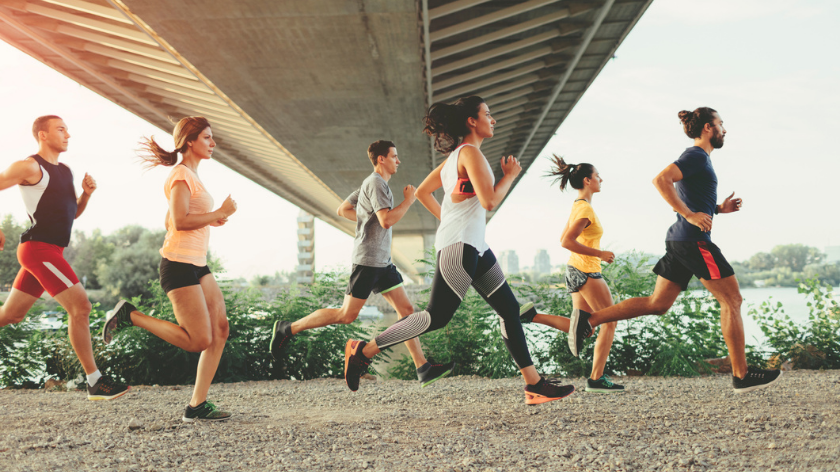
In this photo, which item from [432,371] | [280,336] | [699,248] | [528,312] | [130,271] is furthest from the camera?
[130,271]

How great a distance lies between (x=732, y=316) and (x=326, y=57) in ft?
40.5

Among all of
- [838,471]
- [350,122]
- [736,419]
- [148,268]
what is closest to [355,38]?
[350,122]

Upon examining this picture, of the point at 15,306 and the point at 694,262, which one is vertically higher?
the point at 694,262

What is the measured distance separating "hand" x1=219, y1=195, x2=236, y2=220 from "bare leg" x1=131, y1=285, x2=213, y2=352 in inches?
19.3

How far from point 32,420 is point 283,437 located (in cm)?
198

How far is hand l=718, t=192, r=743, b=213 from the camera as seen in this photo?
4418 millimetres

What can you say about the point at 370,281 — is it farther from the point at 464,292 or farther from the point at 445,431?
the point at 445,431

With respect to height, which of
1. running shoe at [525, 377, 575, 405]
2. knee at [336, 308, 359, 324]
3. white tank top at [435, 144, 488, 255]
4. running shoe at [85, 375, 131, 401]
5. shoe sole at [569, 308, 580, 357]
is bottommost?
running shoe at [85, 375, 131, 401]

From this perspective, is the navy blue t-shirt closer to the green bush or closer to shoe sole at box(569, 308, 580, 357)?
shoe sole at box(569, 308, 580, 357)

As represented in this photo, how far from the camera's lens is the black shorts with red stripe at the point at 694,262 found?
3898 mm

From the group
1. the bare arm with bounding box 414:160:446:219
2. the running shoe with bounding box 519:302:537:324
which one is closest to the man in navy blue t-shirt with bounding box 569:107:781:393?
the running shoe with bounding box 519:302:537:324

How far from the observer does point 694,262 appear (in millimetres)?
3955

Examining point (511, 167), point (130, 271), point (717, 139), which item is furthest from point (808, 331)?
point (130, 271)

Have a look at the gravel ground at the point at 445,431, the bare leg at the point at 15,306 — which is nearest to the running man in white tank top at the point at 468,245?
the gravel ground at the point at 445,431
